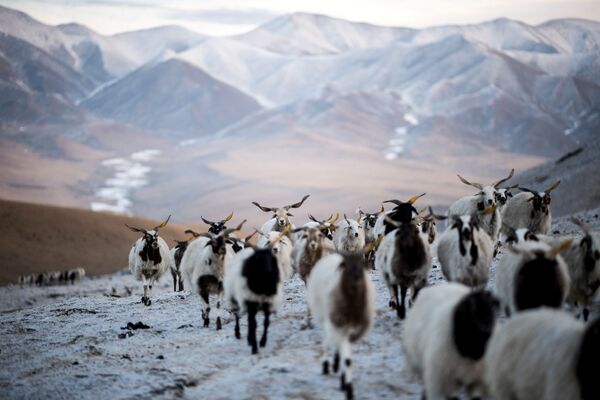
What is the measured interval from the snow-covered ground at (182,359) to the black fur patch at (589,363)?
104 inches

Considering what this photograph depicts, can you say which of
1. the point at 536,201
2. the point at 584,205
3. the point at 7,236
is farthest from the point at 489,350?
the point at 7,236

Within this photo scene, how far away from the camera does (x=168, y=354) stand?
472 inches

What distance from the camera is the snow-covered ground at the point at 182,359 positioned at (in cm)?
954

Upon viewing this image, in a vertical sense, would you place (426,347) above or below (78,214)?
below

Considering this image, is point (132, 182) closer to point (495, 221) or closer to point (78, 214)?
point (78, 214)

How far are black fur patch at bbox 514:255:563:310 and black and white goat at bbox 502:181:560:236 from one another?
840cm

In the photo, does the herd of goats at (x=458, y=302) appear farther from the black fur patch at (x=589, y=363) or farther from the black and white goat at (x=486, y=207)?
the black and white goat at (x=486, y=207)

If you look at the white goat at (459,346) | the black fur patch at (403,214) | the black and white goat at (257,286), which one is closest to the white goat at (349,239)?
the black fur patch at (403,214)

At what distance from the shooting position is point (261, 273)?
1121 cm

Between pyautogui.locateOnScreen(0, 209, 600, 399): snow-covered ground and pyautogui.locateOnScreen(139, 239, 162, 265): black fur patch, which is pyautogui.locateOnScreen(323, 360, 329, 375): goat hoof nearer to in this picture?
pyautogui.locateOnScreen(0, 209, 600, 399): snow-covered ground

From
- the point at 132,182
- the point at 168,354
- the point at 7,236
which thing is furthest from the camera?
the point at 132,182

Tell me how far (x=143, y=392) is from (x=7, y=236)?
51.9m

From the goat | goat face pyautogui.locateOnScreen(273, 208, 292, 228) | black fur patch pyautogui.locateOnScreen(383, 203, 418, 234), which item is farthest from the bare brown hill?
the goat

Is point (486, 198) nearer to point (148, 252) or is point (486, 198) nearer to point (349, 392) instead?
point (349, 392)
